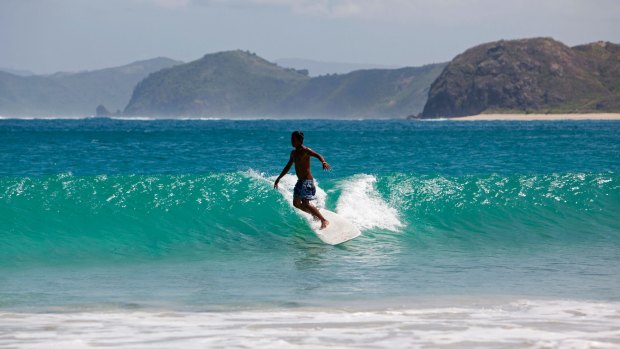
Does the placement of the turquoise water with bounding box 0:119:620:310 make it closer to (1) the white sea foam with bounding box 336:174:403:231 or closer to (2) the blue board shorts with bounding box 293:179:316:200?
(1) the white sea foam with bounding box 336:174:403:231

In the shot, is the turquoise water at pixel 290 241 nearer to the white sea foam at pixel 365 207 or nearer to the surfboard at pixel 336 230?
the white sea foam at pixel 365 207

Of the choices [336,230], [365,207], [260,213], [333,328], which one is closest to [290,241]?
[336,230]

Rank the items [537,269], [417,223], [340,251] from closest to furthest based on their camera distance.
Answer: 1. [537,269]
2. [340,251]
3. [417,223]

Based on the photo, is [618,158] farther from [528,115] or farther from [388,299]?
[528,115]

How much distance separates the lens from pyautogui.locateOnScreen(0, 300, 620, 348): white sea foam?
8492 mm

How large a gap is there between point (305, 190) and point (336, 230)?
4.13ft

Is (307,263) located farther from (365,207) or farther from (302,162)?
(365,207)

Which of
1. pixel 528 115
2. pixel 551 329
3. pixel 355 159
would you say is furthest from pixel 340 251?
pixel 528 115

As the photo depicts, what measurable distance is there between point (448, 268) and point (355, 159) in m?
26.4

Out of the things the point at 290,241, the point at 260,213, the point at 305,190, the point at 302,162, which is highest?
the point at 302,162

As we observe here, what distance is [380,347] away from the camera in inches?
329

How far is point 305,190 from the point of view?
14.9 metres

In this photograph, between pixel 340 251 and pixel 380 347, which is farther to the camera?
pixel 340 251

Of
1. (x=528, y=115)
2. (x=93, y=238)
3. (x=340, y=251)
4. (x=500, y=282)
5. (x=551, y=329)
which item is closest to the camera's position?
(x=551, y=329)
